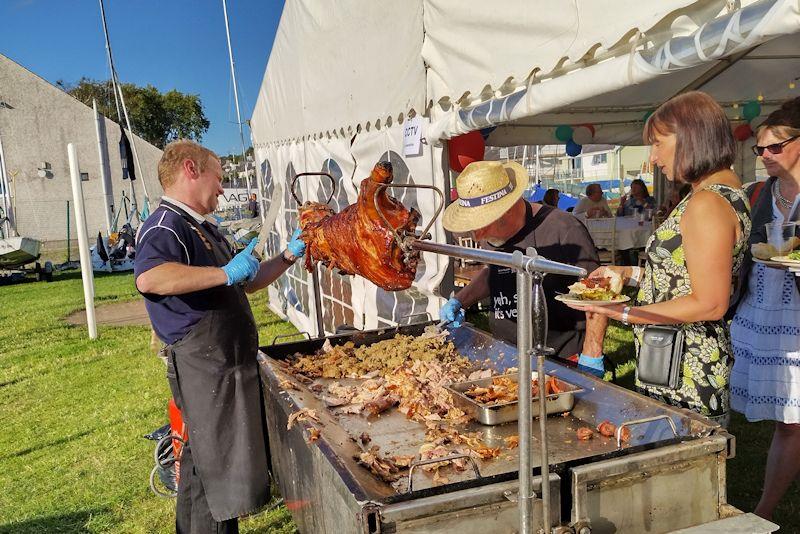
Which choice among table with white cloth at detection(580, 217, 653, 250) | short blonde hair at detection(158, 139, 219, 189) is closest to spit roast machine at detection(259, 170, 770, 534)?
short blonde hair at detection(158, 139, 219, 189)

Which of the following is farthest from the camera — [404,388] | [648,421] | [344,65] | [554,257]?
[344,65]

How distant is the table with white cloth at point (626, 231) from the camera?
10383 millimetres

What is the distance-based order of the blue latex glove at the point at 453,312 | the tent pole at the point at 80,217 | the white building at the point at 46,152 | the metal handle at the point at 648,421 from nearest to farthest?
the metal handle at the point at 648,421 → the blue latex glove at the point at 453,312 → the tent pole at the point at 80,217 → the white building at the point at 46,152

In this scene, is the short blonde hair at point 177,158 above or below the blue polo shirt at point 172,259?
above

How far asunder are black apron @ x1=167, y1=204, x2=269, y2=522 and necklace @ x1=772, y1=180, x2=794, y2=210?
2.77 metres

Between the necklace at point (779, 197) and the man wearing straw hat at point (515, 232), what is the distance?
2.92 feet

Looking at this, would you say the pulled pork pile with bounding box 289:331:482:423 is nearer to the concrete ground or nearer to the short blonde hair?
the short blonde hair

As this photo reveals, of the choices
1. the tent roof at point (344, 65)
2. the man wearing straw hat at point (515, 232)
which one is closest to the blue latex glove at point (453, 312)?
the man wearing straw hat at point (515, 232)

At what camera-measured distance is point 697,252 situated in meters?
2.08

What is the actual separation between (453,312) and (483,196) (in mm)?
785

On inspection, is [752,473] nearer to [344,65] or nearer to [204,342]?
[204,342]

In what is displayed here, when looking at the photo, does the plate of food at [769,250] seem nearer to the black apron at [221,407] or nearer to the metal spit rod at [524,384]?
the metal spit rod at [524,384]

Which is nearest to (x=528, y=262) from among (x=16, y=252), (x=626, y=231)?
(x=626, y=231)

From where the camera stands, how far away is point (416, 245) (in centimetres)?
248
